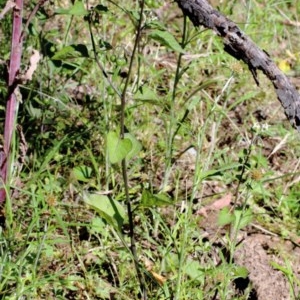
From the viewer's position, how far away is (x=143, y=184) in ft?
9.04

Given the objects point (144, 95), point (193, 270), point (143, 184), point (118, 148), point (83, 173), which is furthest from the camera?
point (143, 184)

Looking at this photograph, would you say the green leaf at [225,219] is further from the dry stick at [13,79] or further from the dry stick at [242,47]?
the dry stick at [13,79]

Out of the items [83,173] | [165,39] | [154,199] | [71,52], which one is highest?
[165,39]

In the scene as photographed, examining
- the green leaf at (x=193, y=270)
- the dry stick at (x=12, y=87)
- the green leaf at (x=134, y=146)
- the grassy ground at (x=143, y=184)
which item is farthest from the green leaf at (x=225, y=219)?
the dry stick at (x=12, y=87)

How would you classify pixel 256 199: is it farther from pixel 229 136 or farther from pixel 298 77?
pixel 298 77

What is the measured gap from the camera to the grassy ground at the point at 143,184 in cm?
212

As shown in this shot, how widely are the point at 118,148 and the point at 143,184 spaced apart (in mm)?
903

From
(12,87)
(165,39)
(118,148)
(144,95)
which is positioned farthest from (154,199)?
(12,87)

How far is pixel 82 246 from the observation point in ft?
8.20

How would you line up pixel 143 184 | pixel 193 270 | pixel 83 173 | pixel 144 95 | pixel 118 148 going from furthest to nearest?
1. pixel 143 184
2. pixel 83 173
3. pixel 193 270
4. pixel 144 95
5. pixel 118 148

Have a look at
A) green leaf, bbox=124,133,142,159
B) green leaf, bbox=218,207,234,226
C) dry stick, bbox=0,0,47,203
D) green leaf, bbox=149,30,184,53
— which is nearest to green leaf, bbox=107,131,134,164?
green leaf, bbox=124,133,142,159

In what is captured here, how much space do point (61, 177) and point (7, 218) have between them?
40 cm

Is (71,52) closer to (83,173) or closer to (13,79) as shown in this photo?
(13,79)

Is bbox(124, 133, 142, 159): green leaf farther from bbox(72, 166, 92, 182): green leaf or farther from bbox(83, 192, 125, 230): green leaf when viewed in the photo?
bbox(72, 166, 92, 182): green leaf
